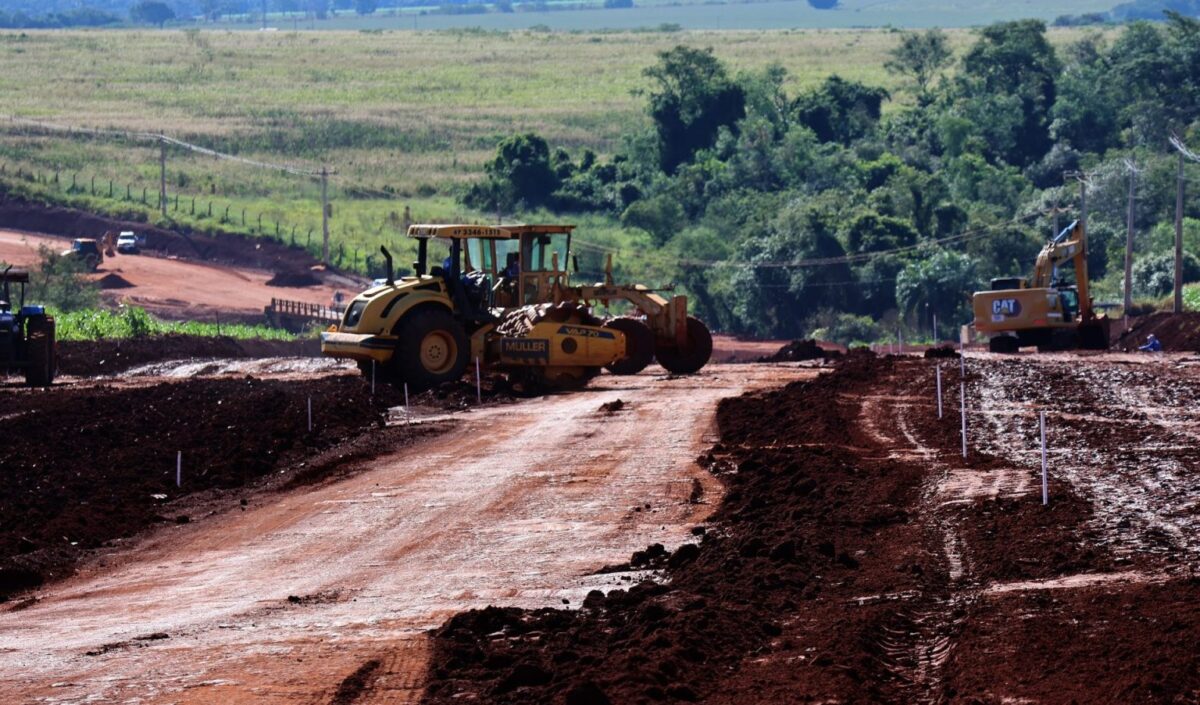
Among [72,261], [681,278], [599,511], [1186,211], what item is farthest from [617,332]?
[1186,211]

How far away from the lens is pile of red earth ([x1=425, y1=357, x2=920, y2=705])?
35.1 feet

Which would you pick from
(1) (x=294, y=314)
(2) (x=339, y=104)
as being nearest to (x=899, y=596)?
(1) (x=294, y=314)

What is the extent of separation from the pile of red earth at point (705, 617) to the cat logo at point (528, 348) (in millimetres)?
11562

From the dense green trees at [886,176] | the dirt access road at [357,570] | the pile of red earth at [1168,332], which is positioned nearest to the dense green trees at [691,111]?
the dense green trees at [886,176]

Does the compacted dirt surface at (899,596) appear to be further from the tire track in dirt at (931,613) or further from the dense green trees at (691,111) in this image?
the dense green trees at (691,111)

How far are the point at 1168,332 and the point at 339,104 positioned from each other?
8920 cm

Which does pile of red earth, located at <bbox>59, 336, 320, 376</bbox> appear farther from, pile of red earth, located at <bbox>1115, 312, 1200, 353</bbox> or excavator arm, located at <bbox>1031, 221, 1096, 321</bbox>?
pile of red earth, located at <bbox>1115, 312, 1200, 353</bbox>

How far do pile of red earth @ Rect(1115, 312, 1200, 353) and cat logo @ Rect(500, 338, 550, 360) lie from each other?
815 inches

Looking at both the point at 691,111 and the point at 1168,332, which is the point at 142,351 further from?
the point at 691,111

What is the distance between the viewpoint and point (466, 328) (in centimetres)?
3198

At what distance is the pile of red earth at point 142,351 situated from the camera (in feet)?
139

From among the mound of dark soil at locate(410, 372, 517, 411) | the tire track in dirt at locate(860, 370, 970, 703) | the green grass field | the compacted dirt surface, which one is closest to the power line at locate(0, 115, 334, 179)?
the green grass field

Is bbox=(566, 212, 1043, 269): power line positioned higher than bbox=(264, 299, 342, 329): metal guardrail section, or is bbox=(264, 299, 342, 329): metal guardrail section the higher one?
bbox=(566, 212, 1043, 269): power line

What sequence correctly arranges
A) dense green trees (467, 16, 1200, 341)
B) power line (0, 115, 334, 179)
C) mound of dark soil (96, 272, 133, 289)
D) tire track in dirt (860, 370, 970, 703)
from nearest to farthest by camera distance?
tire track in dirt (860, 370, 970, 703) < mound of dark soil (96, 272, 133, 289) < dense green trees (467, 16, 1200, 341) < power line (0, 115, 334, 179)
